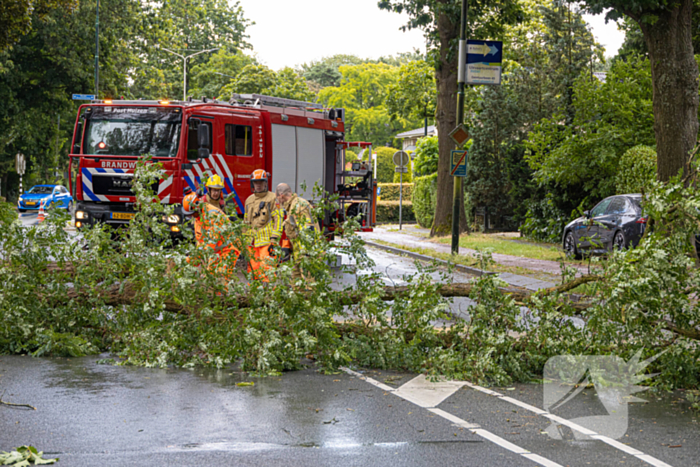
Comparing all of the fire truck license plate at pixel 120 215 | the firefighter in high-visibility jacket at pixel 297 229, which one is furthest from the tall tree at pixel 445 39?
the firefighter in high-visibility jacket at pixel 297 229

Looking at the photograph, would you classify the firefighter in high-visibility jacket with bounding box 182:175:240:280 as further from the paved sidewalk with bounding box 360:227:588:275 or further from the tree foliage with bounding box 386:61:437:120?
the tree foliage with bounding box 386:61:437:120

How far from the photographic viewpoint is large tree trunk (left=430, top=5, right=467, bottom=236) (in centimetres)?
2445

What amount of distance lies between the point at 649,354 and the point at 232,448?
383cm

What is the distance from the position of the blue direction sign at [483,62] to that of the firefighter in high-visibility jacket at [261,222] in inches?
378

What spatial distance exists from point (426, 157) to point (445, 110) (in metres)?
Result: 11.8

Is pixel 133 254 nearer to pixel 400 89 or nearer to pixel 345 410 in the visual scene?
pixel 345 410

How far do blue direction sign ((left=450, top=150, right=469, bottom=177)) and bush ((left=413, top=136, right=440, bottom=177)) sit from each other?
17.8 m

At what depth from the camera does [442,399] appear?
20.3ft

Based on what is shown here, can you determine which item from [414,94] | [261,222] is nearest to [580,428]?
[261,222]

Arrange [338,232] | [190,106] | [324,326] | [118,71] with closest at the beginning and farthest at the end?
[324,326] → [338,232] → [190,106] → [118,71]

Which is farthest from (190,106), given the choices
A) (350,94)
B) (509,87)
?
(350,94)

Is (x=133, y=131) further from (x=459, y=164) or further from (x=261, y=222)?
(x=459, y=164)

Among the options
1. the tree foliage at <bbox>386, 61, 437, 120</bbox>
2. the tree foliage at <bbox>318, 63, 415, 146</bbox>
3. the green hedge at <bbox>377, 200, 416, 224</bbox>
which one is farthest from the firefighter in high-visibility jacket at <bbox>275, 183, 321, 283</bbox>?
the tree foliage at <bbox>318, 63, 415, 146</bbox>

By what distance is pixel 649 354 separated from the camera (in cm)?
673
